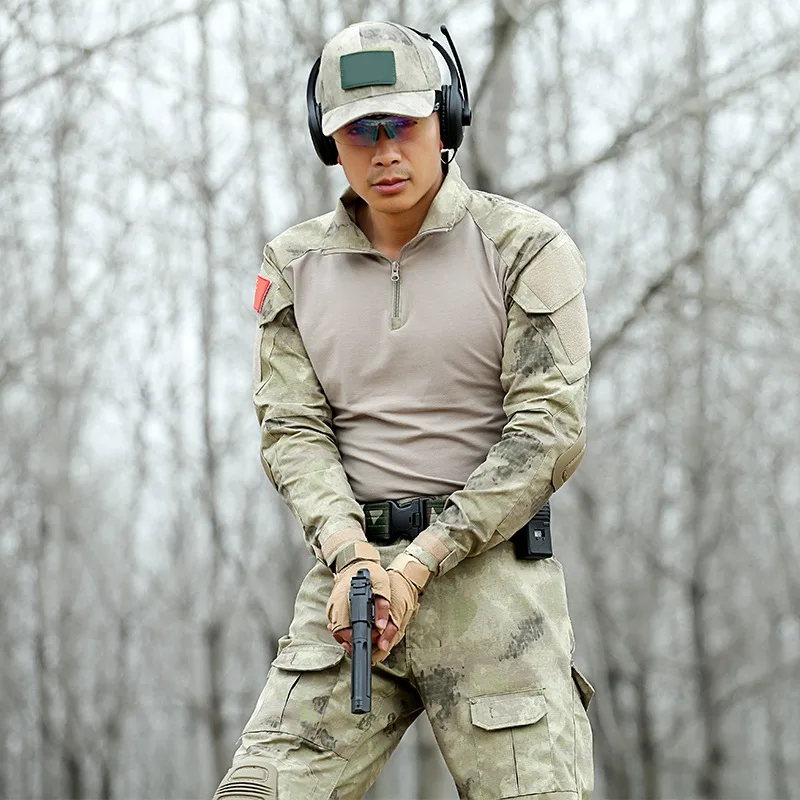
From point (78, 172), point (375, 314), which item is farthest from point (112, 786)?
point (375, 314)

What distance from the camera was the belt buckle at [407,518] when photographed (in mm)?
3193

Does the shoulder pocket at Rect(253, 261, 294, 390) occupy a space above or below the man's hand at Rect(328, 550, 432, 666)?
above

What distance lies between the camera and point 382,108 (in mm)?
3182

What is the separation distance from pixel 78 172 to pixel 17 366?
8.72 m

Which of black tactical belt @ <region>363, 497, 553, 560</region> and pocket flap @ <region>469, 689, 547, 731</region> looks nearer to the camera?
pocket flap @ <region>469, 689, 547, 731</region>

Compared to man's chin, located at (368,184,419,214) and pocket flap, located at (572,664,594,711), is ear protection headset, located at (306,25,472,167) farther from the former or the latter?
pocket flap, located at (572,664,594,711)

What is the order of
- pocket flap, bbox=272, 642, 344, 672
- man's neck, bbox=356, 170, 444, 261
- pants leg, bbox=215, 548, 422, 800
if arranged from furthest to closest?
man's neck, bbox=356, 170, 444, 261
pocket flap, bbox=272, 642, 344, 672
pants leg, bbox=215, 548, 422, 800

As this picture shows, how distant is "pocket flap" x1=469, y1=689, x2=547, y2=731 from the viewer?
3057 mm

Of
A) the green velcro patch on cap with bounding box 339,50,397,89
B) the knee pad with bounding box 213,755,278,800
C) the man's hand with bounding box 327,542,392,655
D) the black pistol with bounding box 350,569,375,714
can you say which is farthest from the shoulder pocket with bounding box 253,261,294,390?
the knee pad with bounding box 213,755,278,800

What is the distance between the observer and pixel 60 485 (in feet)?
63.9

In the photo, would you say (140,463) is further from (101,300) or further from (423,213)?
(423,213)

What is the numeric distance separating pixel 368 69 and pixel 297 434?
877 mm

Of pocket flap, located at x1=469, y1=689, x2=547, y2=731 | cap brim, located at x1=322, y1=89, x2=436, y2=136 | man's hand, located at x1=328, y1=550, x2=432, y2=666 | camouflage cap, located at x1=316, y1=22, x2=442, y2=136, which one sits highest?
camouflage cap, located at x1=316, y1=22, x2=442, y2=136

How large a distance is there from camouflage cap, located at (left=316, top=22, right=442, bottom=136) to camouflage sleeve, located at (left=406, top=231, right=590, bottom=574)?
1.56ft
